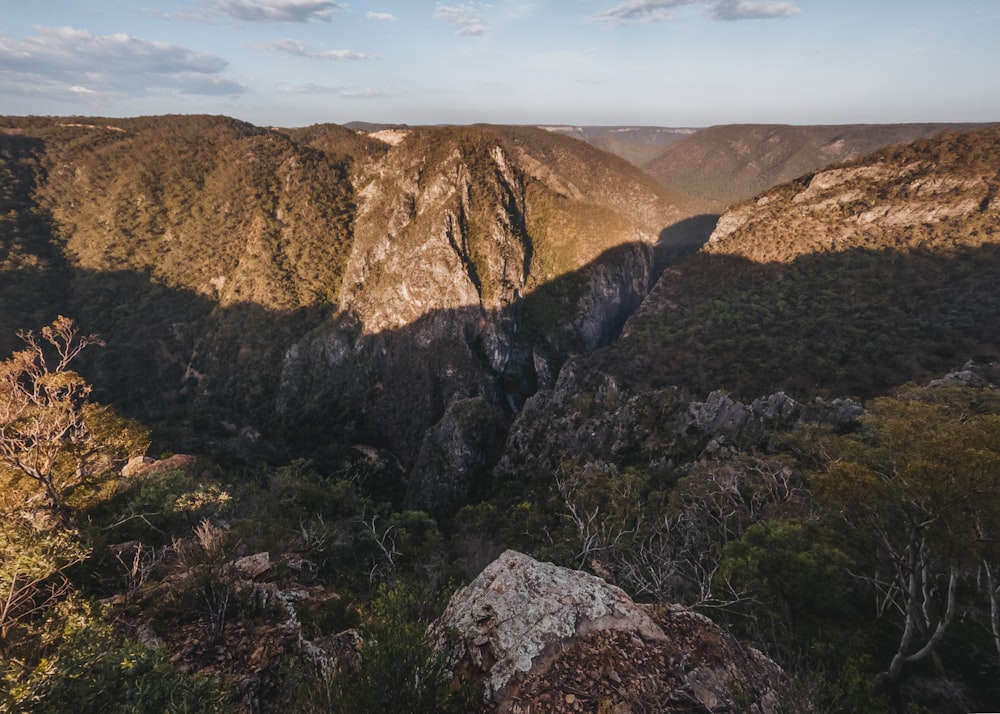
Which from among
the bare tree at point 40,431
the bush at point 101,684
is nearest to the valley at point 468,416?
the bush at point 101,684

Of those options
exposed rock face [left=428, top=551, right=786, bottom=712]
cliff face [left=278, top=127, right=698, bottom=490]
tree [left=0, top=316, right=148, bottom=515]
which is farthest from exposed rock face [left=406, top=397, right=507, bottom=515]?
exposed rock face [left=428, top=551, right=786, bottom=712]

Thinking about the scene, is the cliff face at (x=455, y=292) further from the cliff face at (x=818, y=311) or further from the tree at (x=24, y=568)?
the tree at (x=24, y=568)

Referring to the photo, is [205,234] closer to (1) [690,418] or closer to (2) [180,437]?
(2) [180,437]

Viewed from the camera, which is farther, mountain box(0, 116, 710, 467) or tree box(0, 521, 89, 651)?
mountain box(0, 116, 710, 467)

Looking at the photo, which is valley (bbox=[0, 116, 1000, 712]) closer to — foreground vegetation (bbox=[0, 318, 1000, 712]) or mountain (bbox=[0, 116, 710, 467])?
foreground vegetation (bbox=[0, 318, 1000, 712])

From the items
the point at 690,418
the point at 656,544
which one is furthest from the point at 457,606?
the point at 690,418

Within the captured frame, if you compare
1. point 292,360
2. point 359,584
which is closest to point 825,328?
point 359,584
